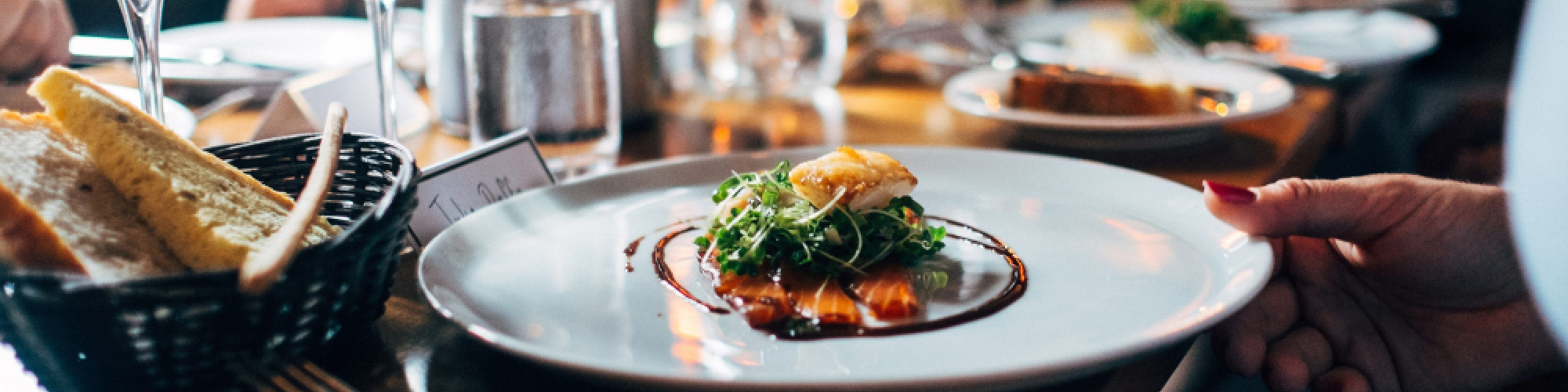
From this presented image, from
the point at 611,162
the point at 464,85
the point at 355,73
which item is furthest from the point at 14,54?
the point at 611,162

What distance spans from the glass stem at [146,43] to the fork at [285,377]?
34cm

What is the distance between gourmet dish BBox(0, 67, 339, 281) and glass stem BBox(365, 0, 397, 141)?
12.4 inches

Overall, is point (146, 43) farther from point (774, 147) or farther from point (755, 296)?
point (774, 147)

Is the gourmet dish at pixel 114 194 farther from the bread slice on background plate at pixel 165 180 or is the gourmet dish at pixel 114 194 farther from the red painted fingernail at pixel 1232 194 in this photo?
the red painted fingernail at pixel 1232 194

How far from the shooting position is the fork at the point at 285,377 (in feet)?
1.68

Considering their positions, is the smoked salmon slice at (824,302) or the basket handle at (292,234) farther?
the smoked salmon slice at (824,302)

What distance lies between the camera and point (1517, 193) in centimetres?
43

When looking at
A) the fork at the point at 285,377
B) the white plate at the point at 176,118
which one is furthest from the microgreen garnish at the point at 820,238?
the white plate at the point at 176,118

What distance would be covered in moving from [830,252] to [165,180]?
0.46 m

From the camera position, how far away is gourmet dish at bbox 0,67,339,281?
0.51 m

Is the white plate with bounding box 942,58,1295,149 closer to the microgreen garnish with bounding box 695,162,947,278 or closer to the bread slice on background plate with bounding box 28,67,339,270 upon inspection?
the microgreen garnish with bounding box 695,162,947,278

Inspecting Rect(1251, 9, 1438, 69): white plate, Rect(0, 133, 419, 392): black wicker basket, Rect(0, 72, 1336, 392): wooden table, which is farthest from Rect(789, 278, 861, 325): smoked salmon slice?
Rect(1251, 9, 1438, 69): white plate

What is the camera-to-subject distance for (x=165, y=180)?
569 mm

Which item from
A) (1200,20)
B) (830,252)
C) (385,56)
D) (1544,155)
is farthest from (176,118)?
(1200,20)
